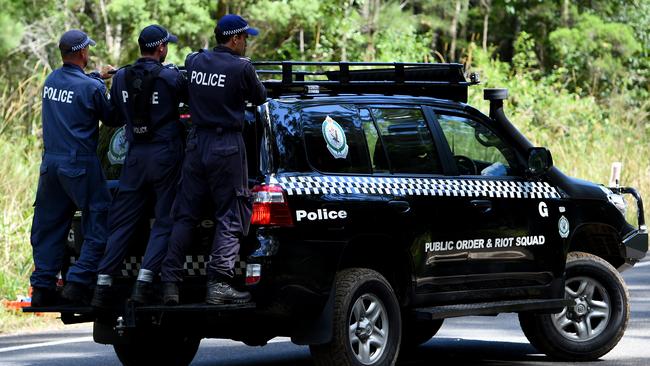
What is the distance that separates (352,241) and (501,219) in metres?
1.34

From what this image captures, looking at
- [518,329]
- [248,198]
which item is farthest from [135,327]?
[518,329]

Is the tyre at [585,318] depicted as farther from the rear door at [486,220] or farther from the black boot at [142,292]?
the black boot at [142,292]

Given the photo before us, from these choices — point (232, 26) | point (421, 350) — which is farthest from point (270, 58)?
point (232, 26)

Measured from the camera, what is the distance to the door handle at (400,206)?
8.59 metres

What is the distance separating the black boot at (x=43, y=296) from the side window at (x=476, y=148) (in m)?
2.65

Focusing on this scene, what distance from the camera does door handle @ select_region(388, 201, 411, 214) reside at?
338 inches

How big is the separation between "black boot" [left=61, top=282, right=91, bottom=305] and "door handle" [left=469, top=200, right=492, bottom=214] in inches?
96.7

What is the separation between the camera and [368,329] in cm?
843

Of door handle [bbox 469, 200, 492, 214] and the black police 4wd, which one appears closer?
the black police 4wd

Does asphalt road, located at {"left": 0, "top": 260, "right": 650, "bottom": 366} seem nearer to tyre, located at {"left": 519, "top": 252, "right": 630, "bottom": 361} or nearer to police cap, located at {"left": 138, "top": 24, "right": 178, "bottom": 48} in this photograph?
tyre, located at {"left": 519, "top": 252, "right": 630, "bottom": 361}

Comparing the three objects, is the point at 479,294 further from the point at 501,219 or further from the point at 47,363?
the point at 47,363

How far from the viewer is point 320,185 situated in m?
8.20

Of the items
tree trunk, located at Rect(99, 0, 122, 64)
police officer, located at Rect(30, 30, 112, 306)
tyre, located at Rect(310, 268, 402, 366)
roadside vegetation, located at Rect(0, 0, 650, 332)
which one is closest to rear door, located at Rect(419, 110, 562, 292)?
tyre, located at Rect(310, 268, 402, 366)

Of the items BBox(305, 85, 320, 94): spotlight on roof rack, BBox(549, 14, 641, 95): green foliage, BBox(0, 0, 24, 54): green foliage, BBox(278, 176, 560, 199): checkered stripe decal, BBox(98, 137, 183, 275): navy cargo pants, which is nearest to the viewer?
BBox(278, 176, 560, 199): checkered stripe decal
